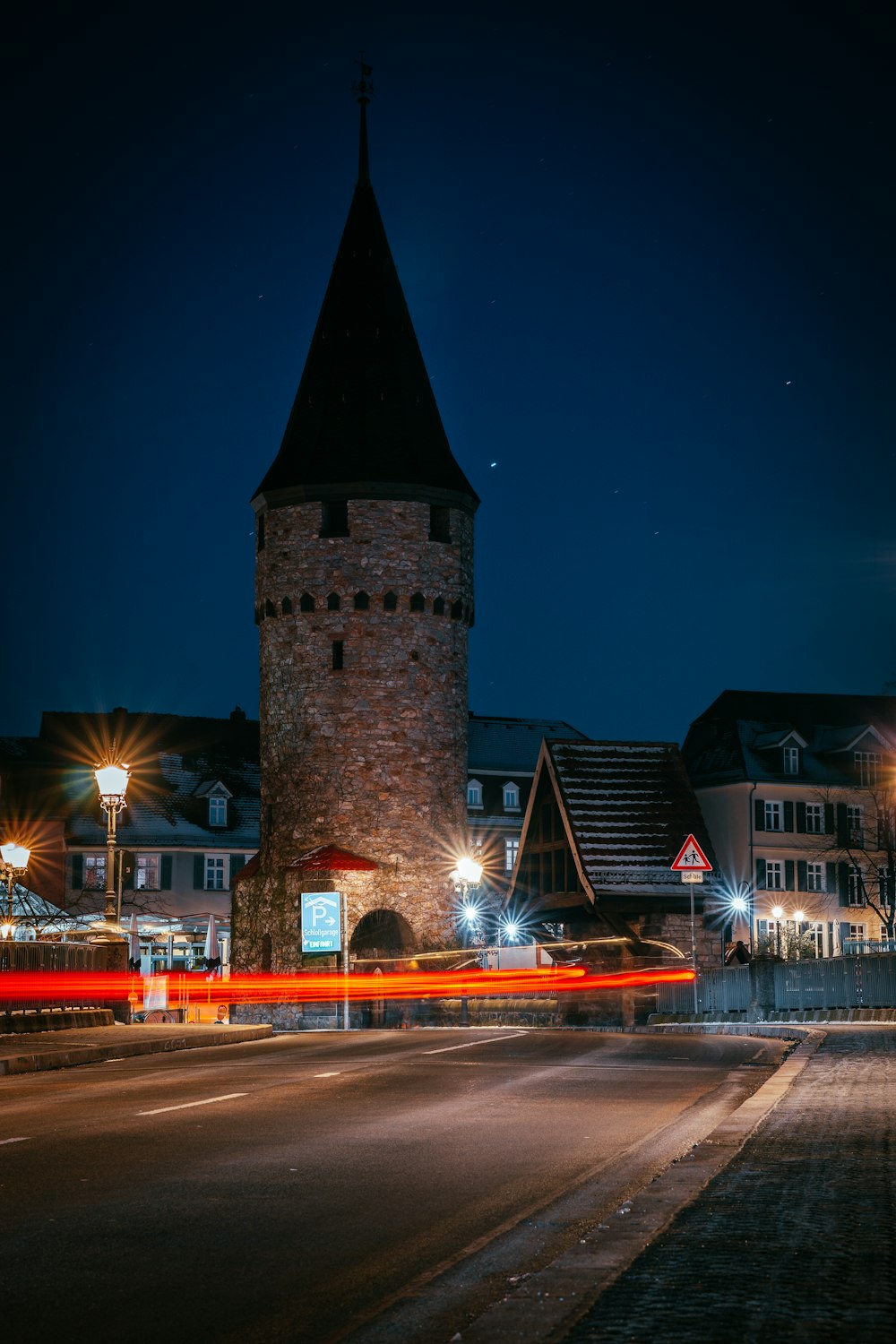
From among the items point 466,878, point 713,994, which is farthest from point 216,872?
point 713,994

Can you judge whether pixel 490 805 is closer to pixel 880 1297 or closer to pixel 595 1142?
pixel 595 1142

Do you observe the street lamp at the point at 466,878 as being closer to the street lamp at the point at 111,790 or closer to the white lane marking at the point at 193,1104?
the street lamp at the point at 111,790

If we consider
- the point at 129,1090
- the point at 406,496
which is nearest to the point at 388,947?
the point at 406,496

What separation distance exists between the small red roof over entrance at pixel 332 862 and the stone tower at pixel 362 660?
1.9 inches

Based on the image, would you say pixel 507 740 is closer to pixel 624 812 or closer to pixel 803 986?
pixel 624 812

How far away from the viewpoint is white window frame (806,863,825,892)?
252 feet

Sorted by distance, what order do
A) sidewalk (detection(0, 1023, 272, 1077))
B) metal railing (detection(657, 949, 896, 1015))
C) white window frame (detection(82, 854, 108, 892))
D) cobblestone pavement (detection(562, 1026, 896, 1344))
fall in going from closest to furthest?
cobblestone pavement (detection(562, 1026, 896, 1344)), sidewalk (detection(0, 1023, 272, 1077)), metal railing (detection(657, 949, 896, 1015)), white window frame (detection(82, 854, 108, 892))

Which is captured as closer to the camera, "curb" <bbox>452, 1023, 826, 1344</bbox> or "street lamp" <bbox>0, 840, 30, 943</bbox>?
"curb" <bbox>452, 1023, 826, 1344</bbox>

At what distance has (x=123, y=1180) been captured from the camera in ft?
31.4

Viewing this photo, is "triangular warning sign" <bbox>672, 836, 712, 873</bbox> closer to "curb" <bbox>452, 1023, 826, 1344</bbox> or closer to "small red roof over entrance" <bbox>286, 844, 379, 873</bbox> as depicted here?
"curb" <bbox>452, 1023, 826, 1344</bbox>

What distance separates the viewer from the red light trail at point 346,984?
95.3ft

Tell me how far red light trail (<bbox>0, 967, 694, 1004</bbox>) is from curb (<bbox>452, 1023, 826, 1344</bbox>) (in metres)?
18.5

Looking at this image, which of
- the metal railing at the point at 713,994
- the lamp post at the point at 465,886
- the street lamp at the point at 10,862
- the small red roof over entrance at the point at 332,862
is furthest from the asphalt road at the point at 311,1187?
the small red roof over entrance at the point at 332,862

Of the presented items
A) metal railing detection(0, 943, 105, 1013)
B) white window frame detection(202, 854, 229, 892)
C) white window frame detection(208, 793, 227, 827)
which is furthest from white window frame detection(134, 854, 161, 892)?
metal railing detection(0, 943, 105, 1013)
